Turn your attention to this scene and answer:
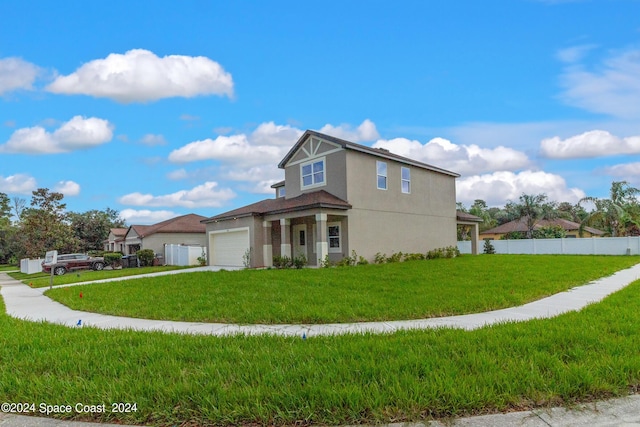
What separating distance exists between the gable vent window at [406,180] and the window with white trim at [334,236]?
488 centimetres

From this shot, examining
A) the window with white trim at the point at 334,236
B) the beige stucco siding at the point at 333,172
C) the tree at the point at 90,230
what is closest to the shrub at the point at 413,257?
the window with white trim at the point at 334,236

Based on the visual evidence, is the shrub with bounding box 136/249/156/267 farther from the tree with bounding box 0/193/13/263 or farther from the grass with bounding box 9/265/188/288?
the tree with bounding box 0/193/13/263

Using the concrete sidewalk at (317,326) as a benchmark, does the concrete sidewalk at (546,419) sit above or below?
below

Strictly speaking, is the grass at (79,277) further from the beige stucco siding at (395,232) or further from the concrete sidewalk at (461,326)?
the beige stucco siding at (395,232)

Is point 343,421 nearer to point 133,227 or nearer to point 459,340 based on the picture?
point 459,340

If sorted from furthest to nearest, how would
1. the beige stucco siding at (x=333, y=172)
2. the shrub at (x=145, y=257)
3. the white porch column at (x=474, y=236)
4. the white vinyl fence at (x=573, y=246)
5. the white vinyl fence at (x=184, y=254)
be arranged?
the white vinyl fence at (x=573, y=246), the white porch column at (x=474, y=236), the shrub at (x=145, y=257), the white vinyl fence at (x=184, y=254), the beige stucco siding at (x=333, y=172)

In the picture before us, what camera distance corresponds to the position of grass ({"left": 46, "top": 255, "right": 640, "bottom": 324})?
25.1ft

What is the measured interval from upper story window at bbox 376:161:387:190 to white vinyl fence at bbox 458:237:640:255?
1555 centimetres

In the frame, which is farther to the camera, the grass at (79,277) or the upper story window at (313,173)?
the upper story window at (313,173)

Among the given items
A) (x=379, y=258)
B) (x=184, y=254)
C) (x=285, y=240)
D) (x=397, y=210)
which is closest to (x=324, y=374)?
(x=285, y=240)

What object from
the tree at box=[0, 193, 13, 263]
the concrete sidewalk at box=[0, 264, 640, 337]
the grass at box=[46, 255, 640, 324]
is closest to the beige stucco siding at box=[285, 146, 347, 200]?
the grass at box=[46, 255, 640, 324]

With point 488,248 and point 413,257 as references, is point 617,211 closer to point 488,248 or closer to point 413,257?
point 488,248

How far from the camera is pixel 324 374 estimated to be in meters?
Answer: 4.05

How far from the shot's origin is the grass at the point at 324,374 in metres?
3.48
